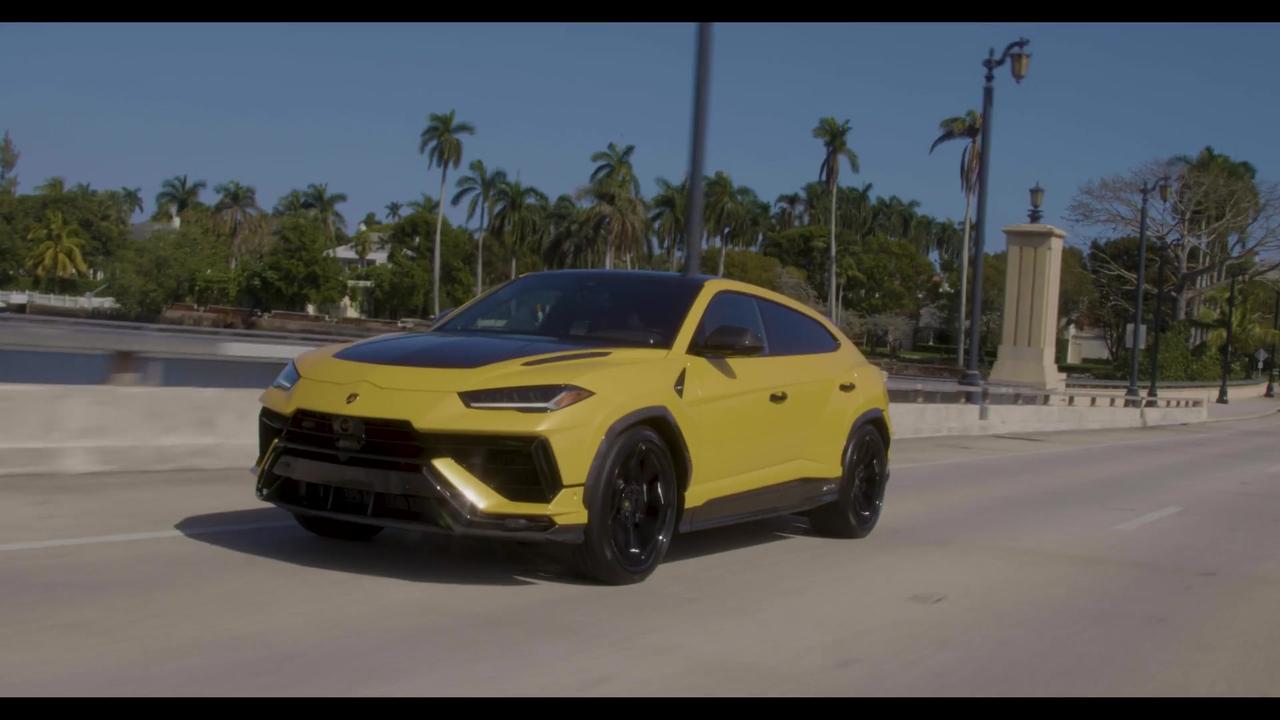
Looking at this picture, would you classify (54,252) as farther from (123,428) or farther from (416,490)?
(416,490)

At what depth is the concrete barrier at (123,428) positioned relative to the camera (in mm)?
9609

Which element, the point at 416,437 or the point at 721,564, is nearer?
the point at 416,437

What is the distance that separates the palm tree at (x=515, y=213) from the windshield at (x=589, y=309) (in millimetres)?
86728

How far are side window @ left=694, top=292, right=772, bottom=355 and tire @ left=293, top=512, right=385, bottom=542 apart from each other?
6.80 feet

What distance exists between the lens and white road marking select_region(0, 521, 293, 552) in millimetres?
6938

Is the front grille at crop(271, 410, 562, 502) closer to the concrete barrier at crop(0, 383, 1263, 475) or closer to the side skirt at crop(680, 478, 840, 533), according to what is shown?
the side skirt at crop(680, 478, 840, 533)

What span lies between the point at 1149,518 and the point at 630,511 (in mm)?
7443

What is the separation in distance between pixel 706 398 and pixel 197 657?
3.12 m

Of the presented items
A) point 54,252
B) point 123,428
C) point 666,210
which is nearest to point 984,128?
point 123,428

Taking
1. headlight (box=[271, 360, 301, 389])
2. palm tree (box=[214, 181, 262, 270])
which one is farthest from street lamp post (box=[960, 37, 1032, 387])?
palm tree (box=[214, 181, 262, 270])

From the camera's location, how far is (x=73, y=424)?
9.95 metres

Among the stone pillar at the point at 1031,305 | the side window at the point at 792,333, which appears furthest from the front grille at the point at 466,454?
the stone pillar at the point at 1031,305

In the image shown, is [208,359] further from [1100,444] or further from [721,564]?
[1100,444]

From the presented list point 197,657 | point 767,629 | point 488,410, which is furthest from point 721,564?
point 197,657
